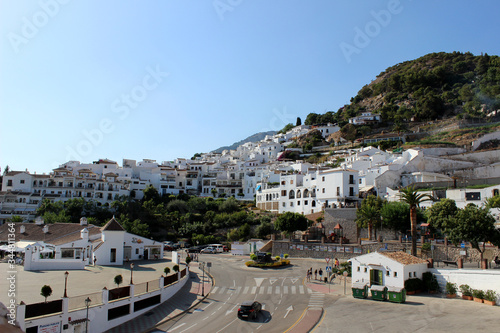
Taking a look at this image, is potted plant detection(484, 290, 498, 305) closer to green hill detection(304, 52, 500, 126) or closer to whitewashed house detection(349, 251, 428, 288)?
whitewashed house detection(349, 251, 428, 288)

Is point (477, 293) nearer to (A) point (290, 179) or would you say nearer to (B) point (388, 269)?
(B) point (388, 269)

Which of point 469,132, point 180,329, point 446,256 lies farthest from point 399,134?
point 180,329

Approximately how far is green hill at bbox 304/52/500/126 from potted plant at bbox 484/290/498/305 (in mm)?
70780

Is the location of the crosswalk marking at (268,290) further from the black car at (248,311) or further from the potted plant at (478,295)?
the potted plant at (478,295)

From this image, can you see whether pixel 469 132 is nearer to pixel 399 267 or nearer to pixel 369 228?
pixel 369 228

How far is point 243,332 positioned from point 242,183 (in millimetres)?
63576

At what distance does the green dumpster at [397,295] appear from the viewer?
24047 mm

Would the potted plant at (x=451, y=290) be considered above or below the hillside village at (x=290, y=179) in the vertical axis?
below

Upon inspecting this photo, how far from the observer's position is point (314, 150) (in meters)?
94.9

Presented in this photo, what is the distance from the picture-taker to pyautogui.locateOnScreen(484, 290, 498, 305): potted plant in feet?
75.4

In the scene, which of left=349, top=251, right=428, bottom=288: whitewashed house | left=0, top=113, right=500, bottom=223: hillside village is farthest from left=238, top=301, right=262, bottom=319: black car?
left=0, top=113, right=500, bottom=223: hillside village

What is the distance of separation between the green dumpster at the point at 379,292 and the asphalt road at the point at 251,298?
3186mm

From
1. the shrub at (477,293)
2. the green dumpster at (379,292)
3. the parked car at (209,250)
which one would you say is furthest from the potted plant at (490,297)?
the parked car at (209,250)

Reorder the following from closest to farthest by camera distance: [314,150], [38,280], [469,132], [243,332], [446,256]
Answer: [243,332] → [38,280] → [446,256] → [469,132] → [314,150]
